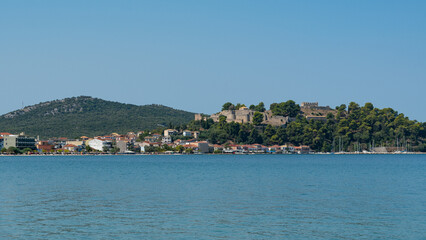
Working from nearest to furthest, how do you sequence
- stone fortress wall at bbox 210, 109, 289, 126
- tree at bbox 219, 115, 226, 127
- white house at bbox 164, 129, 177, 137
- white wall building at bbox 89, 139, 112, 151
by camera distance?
white wall building at bbox 89, 139, 112, 151
white house at bbox 164, 129, 177, 137
tree at bbox 219, 115, 226, 127
stone fortress wall at bbox 210, 109, 289, 126

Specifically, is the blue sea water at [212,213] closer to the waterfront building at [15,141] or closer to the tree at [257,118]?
the waterfront building at [15,141]

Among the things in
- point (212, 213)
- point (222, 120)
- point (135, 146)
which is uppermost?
point (222, 120)

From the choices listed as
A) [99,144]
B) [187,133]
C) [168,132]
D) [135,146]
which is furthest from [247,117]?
[99,144]

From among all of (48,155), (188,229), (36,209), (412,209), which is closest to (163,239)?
(188,229)

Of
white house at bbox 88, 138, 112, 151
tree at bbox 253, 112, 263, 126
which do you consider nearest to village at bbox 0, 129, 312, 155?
white house at bbox 88, 138, 112, 151

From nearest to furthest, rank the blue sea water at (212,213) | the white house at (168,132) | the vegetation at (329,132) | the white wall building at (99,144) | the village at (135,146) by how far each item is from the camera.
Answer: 1. the blue sea water at (212,213)
2. the village at (135,146)
3. the white wall building at (99,144)
4. the vegetation at (329,132)
5. the white house at (168,132)

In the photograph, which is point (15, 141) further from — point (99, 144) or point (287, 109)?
point (287, 109)

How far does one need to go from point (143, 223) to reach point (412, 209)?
1080 cm

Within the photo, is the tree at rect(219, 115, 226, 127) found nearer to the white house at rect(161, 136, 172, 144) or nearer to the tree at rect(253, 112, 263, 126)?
the tree at rect(253, 112, 263, 126)

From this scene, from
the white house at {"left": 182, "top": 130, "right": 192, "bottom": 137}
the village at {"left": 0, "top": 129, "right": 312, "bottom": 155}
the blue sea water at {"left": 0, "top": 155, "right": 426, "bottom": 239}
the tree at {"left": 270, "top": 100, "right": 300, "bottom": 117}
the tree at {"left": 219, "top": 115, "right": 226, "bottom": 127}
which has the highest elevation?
the tree at {"left": 270, "top": 100, "right": 300, "bottom": 117}

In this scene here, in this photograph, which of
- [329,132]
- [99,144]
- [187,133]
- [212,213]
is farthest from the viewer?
[329,132]

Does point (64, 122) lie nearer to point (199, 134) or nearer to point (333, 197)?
point (199, 134)

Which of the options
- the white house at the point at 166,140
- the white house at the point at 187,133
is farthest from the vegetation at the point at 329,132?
the white house at the point at 166,140

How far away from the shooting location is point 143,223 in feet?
62.0
